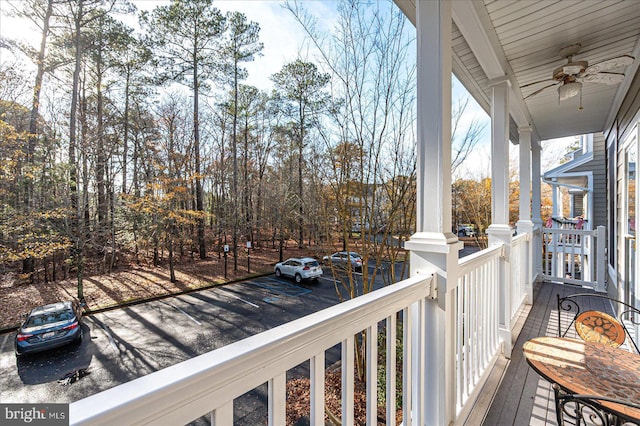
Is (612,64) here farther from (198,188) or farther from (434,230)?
(198,188)

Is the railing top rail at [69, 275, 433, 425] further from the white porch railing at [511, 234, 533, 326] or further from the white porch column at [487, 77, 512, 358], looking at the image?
the white porch railing at [511, 234, 533, 326]

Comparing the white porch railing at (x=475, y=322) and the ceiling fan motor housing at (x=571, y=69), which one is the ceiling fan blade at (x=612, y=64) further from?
the white porch railing at (x=475, y=322)

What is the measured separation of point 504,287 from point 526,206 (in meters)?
1.99

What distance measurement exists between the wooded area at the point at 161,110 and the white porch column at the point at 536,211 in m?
2.75

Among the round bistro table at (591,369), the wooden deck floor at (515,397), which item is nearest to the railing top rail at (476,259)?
the round bistro table at (591,369)

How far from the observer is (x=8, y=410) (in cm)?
51

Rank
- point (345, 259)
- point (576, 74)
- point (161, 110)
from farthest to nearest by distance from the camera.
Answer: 1. point (161, 110)
2. point (345, 259)
3. point (576, 74)

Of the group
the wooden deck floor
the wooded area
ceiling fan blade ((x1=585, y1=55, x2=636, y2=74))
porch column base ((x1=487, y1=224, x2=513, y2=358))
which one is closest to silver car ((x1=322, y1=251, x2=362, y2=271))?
the wooded area

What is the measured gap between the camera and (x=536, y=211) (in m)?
5.11

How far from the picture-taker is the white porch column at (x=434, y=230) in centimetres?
135

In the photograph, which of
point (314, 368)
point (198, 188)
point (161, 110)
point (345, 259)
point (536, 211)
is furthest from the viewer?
point (198, 188)

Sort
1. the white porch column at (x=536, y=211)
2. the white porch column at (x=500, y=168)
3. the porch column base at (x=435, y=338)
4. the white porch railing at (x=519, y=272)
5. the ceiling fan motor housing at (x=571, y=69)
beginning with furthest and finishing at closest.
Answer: the white porch column at (x=536, y=211), the white porch railing at (x=519, y=272), the white porch column at (x=500, y=168), the ceiling fan motor housing at (x=571, y=69), the porch column base at (x=435, y=338)

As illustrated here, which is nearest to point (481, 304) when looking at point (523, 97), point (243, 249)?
point (523, 97)

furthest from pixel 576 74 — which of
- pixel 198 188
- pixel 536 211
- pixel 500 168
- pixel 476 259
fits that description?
pixel 198 188
